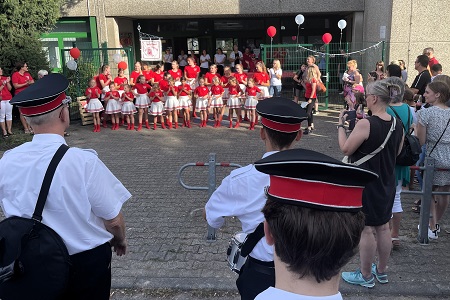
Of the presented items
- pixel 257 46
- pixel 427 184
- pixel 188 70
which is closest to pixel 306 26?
pixel 257 46

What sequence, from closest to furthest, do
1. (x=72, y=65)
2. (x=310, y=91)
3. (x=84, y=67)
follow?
(x=310, y=91)
(x=72, y=65)
(x=84, y=67)

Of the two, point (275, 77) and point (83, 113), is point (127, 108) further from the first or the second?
point (275, 77)

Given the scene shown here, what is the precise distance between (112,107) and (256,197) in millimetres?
10327

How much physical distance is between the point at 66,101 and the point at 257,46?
18.4 meters

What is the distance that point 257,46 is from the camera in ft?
66.3

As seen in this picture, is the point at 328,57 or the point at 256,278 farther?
the point at 328,57

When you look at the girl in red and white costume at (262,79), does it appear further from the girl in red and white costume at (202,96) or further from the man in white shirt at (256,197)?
the man in white shirt at (256,197)

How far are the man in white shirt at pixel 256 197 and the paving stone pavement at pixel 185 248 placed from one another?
6.01 feet

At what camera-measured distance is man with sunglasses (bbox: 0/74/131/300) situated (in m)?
2.33

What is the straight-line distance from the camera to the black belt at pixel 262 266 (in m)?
2.38

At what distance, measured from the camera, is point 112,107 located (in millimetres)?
12039

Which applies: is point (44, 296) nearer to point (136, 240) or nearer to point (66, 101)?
point (66, 101)

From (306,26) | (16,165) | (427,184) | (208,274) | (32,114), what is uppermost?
(306,26)

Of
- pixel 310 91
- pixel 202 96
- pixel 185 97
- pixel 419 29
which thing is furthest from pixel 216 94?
pixel 419 29
